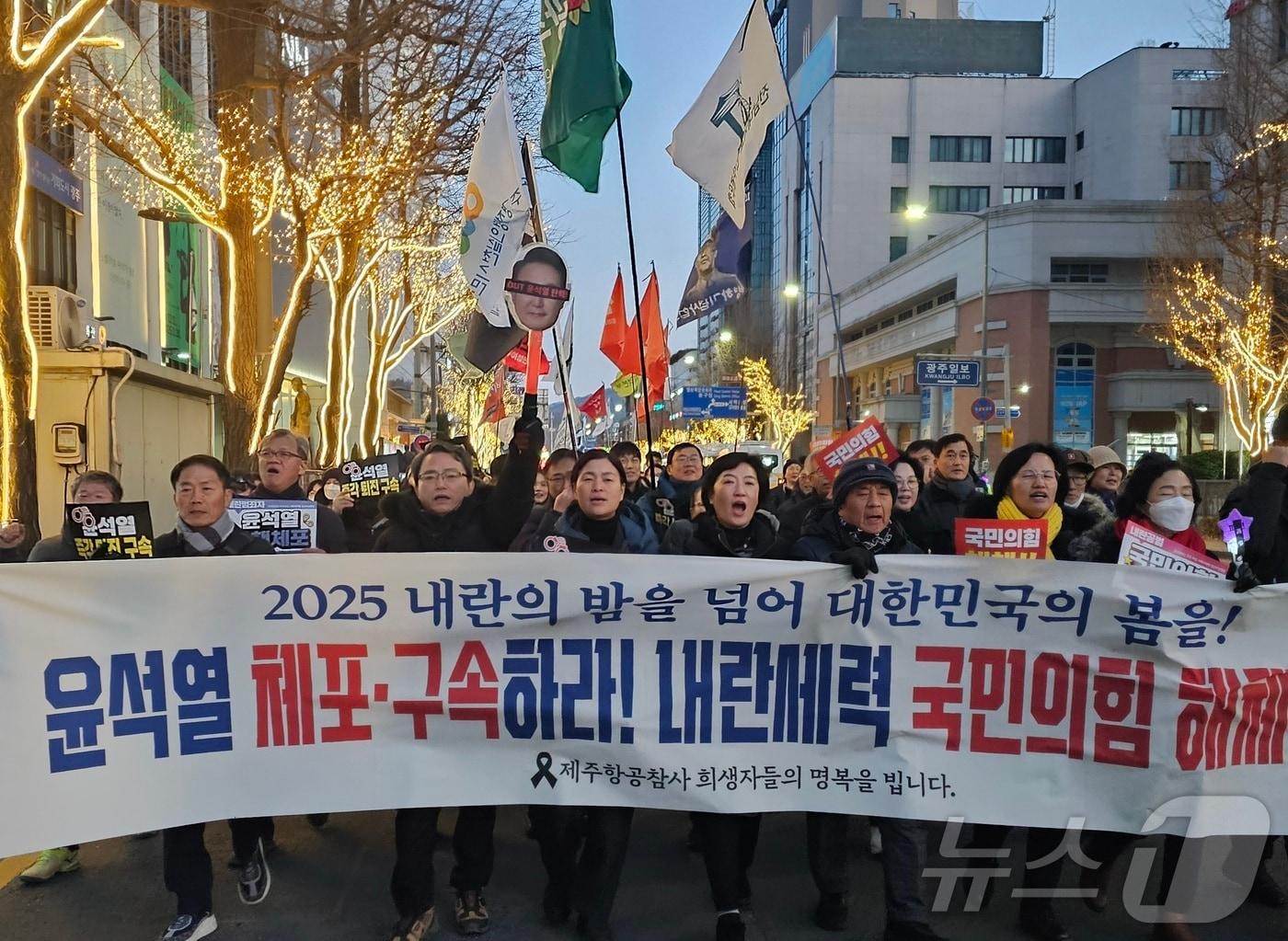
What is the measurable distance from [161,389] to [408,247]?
4974mm

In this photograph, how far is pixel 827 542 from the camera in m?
3.95

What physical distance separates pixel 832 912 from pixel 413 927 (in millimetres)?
1538

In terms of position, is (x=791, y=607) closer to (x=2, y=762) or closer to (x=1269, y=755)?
(x=1269, y=755)

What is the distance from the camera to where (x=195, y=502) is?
4.02 meters

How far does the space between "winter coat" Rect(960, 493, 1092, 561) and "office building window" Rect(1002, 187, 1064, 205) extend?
55.8 metres

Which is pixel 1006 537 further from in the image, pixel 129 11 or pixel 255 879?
pixel 129 11

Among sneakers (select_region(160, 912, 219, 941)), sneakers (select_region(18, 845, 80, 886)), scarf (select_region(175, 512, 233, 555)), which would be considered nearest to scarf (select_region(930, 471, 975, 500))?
scarf (select_region(175, 512, 233, 555))

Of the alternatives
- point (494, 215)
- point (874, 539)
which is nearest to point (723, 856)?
point (874, 539)

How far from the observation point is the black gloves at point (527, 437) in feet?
14.8

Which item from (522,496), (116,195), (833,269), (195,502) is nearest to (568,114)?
(522,496)

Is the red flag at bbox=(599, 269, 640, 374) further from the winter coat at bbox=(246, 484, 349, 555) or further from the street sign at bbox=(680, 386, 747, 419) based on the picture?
the street sign at bbox=(680, 386, 747, 419)

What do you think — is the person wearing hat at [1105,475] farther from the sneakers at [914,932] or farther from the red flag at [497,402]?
the red flag at [497,402]

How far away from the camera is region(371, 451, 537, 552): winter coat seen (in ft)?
14.2

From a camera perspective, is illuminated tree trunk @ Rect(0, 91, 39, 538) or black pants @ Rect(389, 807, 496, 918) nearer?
black pants @ Rect(389, 807, 496, 918)
